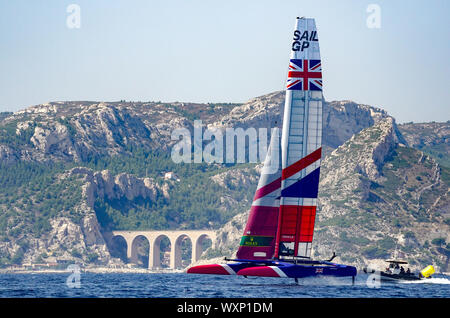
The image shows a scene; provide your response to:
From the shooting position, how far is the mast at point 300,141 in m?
64.2

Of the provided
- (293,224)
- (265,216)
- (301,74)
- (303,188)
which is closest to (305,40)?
(301,74)

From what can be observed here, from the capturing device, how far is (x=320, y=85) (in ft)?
214

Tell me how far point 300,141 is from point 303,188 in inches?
142

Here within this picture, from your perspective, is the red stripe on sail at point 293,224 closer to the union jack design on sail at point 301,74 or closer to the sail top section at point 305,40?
the union jack design on sail at point 301,74

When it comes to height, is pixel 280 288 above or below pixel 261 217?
below

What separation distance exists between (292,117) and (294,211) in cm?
711

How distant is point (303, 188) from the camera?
64.8 meters

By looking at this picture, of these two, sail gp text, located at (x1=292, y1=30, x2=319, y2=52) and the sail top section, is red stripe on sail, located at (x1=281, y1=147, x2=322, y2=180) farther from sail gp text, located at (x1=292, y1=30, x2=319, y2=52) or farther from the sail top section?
sail gp text, located at (x1=292, y1=30, x2=319, y2=52)

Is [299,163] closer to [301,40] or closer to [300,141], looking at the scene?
[300,141]

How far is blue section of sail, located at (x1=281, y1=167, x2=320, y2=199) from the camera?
6450cm

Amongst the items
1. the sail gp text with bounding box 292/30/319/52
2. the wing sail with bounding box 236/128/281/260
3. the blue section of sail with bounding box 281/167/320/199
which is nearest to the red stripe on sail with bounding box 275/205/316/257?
the blue section of sail with bounding box 281/167/320/199
